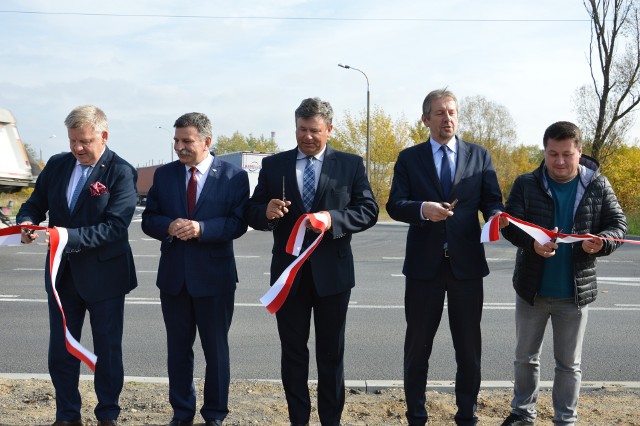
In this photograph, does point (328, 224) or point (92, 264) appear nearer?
point (328, 224)

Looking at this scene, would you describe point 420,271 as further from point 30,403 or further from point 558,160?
point 30,403

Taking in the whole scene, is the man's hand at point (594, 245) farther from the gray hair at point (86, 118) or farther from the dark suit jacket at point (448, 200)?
the gray hair at point (86, 118)

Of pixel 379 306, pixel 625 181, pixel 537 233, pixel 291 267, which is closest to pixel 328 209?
pixel 291 267

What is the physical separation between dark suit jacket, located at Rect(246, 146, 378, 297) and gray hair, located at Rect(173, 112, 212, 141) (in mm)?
452

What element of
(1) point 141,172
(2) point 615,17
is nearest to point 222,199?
(2) point 615,17

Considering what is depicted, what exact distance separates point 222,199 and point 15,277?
924cm

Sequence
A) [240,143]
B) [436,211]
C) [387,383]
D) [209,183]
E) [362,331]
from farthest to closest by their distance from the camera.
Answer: [240,143] < [362,331] < [387,383] < [209,183] < [436,211]

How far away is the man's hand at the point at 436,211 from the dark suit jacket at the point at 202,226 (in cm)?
125

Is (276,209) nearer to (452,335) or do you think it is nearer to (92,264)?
(92,264)

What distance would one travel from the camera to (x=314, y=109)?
14.9ft

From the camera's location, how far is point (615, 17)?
2752 cm

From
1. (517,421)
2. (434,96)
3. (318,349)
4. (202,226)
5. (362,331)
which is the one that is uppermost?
(434,96)

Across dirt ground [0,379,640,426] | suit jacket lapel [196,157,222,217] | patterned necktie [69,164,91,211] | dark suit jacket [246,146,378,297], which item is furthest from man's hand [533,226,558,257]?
patterned necktie [69,164,91,211]

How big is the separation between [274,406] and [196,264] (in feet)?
4.18
